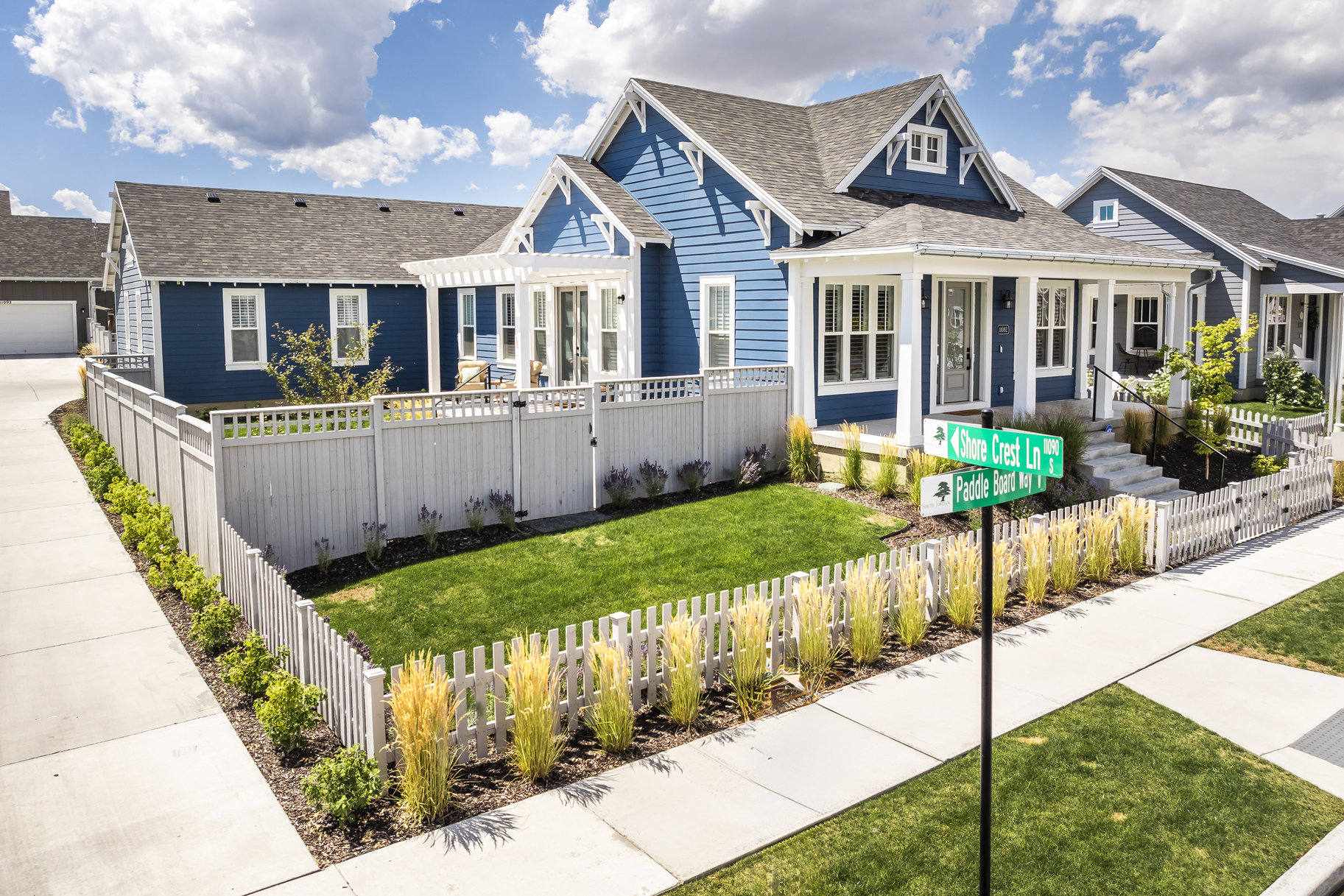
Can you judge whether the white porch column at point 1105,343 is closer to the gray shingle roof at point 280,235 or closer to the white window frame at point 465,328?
the white window frame at point 465,328

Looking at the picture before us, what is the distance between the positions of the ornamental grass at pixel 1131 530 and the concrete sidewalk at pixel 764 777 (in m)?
1.26

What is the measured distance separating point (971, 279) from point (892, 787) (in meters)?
14.0

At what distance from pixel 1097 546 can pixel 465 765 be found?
731 cm

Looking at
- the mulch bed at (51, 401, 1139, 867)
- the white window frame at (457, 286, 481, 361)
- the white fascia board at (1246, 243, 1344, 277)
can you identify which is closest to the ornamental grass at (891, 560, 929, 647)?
the mulch bed at (51, 401, 1139, 867)

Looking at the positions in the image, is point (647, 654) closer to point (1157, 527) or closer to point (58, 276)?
point (1157, 527)

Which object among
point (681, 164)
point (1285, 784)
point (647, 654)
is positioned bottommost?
point (1285, 784)

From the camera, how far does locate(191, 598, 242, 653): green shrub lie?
783 centimetres

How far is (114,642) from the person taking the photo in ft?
26.9

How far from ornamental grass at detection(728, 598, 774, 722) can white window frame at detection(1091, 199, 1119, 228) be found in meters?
28.0

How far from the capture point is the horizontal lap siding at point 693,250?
16.3 metres

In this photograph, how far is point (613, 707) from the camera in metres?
6.41

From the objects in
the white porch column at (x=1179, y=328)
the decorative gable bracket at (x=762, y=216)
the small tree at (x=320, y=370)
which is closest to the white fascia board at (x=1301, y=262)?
the white porch column at (x=1179, y=328)

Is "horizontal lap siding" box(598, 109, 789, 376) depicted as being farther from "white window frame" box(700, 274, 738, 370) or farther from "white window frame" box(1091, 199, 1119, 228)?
"white window frame" box(1091, 199, 1119, 228)

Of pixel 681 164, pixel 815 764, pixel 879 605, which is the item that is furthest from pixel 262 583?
pixel 681 164
